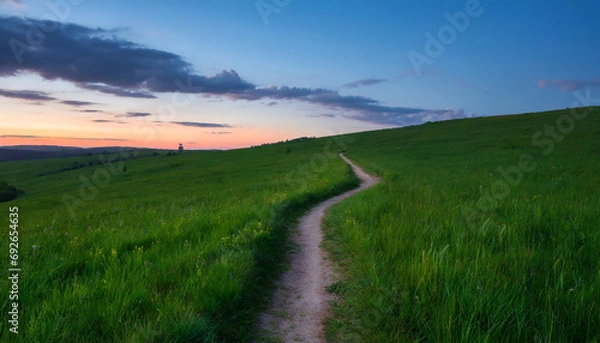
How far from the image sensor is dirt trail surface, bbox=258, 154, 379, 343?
14.3 feet

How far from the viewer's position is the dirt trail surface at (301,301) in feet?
14.3

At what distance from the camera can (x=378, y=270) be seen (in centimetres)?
528

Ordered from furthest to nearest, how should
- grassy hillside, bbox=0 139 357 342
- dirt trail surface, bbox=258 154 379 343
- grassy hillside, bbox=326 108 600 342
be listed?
1. dirt trail surface, bbox=258 154 379 343
2. grassy hillside, bbox=0 139 357 342
3. grassy hillside, bbox=326 108 600 342

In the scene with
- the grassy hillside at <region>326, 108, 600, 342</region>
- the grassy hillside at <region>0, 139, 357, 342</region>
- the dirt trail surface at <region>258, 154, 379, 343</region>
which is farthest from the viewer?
the dirt trail surface at <region>258, 154, 379, 343</region>

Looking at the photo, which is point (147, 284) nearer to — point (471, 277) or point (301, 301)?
point (301, 301)

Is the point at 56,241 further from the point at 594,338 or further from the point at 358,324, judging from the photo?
the point at 594,338

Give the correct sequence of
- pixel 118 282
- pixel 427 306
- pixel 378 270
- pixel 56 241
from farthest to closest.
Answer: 1. pixel 56 241
2. pixel 378 270
3. pixel 118 282
4. pixel 427 306

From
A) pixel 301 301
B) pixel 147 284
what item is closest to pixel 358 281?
pixel 301 301

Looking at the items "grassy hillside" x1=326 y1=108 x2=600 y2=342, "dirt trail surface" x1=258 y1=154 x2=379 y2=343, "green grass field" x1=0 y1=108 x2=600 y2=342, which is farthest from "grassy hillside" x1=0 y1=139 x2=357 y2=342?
"grassy hillside" x1=326 y1=108 x2=600 y2=342

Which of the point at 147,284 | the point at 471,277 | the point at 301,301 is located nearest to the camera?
the point at 471,277

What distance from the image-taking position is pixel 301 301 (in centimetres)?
527

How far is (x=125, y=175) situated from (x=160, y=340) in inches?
3132

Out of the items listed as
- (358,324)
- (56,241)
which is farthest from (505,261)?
(56,241)

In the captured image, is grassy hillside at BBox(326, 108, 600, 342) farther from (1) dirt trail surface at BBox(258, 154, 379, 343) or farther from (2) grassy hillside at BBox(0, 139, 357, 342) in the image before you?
(2) grassy hillside at BBox(0, 139, 357, 342)
